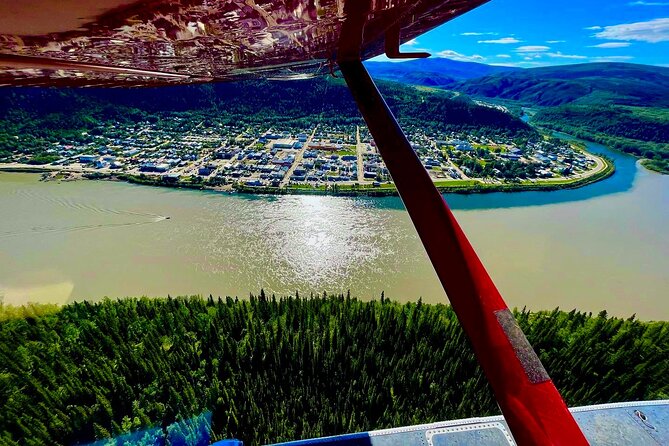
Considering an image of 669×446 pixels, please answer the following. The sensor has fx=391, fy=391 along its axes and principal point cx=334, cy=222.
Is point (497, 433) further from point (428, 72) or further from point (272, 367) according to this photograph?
point (428, 72)

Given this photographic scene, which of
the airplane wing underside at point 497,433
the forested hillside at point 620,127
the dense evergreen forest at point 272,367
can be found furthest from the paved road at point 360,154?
the forested hillside at point 620,127

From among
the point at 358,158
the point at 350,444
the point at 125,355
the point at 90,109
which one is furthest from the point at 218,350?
the point at 90,109

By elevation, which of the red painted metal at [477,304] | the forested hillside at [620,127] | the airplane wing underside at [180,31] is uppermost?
the airplane wing underside at [180,31]

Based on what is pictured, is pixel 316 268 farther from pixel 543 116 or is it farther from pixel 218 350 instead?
pixel 543 116

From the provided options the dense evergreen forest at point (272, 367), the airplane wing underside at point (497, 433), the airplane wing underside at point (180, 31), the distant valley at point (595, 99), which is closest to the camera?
the airplane wing underside at point (180, 31)

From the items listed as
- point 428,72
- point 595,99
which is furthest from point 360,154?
point 428,72

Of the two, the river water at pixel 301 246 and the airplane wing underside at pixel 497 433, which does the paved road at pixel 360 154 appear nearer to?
the river water at pixel 301 246
